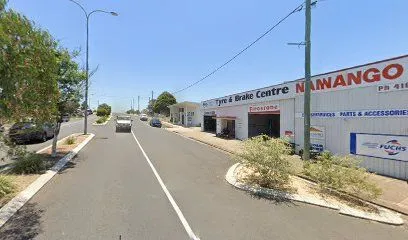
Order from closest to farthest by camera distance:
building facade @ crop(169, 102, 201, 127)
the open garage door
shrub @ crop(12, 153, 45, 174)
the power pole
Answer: shrub @ crop(12, 153, 45, 174) → the power pole → the open garage door → building facade @ crop(169, 102, 201, 127)

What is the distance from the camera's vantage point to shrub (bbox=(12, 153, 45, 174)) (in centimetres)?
1168

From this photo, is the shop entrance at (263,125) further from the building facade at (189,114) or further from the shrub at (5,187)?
the building facade at (189,114)

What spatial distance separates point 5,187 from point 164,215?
15.0ft

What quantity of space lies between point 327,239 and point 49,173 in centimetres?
940

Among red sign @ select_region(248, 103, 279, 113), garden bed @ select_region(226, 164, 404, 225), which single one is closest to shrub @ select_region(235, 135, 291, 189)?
garden bed @ select_region(226, 164, 404, 225)

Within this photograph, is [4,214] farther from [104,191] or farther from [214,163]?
[214,163]

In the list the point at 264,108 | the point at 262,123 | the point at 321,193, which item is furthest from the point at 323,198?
the point at 262,123

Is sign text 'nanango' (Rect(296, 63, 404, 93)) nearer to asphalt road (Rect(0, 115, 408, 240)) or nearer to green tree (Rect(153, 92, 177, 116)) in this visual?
asphalt road (Rect(0, 115, 408, 240))

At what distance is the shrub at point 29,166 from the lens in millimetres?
11680

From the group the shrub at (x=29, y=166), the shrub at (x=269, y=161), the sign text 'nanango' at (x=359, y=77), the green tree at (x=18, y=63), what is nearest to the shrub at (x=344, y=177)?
the shrub at (x=269, y=161)

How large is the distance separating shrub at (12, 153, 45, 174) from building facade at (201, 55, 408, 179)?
12902mm

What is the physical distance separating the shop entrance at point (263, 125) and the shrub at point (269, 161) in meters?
16.9

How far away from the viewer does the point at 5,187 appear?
8.84 m

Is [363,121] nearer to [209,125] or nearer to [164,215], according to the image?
[164,215]
